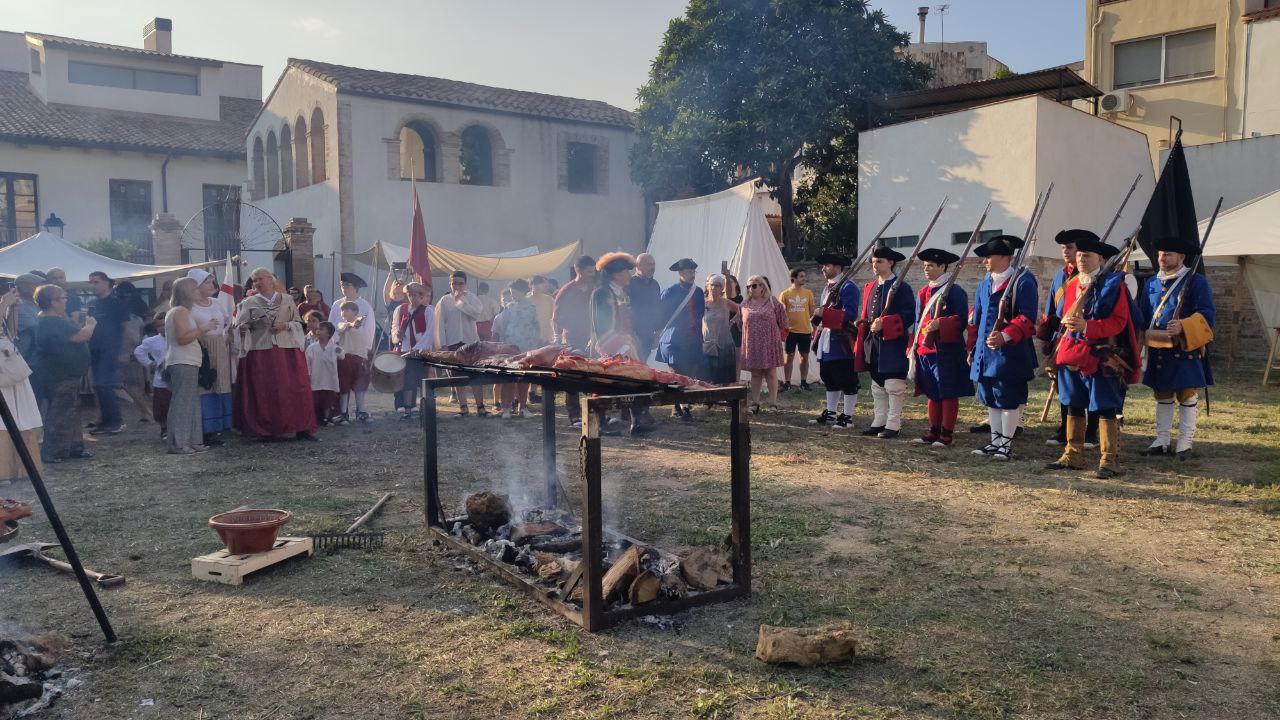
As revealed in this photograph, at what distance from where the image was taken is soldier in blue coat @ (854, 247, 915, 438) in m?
8.31

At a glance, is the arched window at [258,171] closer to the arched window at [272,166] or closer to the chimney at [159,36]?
the arched window at [272,166]

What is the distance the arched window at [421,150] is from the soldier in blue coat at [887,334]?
1490 cm

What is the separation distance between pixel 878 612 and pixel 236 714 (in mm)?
2644

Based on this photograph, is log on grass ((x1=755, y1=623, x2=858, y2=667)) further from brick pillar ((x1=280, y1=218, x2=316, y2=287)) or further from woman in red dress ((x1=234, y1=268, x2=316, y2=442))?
brick pillar ((x1=280, y1=218, x2=316, y2=287))

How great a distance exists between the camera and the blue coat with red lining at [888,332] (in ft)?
27.1

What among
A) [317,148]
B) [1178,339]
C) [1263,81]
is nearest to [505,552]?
[1178,339]

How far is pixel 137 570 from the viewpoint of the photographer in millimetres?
4781

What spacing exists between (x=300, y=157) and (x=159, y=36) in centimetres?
1222

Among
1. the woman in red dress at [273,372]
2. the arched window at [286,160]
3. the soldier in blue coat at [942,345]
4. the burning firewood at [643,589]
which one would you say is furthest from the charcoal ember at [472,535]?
the arched window at [286,160]

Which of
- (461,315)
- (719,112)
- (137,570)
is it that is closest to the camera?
(137,570)

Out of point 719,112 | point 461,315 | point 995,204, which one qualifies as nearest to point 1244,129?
point 995,204

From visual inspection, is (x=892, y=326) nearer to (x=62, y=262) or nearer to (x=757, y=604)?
(x=757, y=604)

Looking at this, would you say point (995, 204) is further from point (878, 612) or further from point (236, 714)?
point (236, 714)

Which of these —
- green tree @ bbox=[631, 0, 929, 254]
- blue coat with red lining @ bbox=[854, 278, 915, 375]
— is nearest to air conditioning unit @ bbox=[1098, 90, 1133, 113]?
green tree @ bbox=[631, 0, 929, 254]
